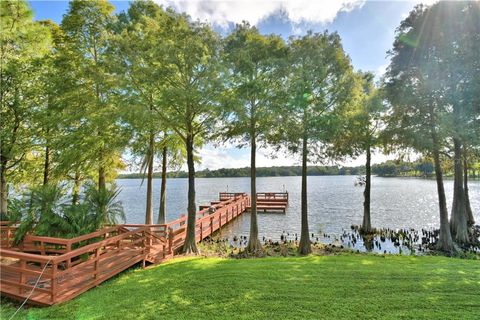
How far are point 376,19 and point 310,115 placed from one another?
19.2 feet

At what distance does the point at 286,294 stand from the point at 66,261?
5570 mm

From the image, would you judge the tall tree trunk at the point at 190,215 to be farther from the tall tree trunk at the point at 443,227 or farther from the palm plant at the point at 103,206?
the tall tree trunk at the point at 443,227

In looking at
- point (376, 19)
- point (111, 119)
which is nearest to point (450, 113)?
point (376, 19)

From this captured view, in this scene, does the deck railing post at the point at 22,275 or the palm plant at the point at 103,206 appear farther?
→ the palm plant at the point at 103,206

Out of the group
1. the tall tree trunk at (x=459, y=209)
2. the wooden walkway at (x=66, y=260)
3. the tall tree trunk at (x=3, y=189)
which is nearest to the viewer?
the wooden walkway at (x=66, y=260)

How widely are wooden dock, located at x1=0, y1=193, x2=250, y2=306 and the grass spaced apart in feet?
0.90

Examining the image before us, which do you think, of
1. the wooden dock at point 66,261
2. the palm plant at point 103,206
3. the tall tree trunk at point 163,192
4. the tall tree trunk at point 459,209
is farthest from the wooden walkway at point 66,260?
the tall tree trunk at point 459,209

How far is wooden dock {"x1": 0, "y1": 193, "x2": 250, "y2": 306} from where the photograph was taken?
195 inches

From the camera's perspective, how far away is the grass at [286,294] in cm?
432

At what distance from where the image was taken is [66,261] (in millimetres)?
6387

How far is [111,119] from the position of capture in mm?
9820

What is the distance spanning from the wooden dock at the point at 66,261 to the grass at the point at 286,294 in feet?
0.90

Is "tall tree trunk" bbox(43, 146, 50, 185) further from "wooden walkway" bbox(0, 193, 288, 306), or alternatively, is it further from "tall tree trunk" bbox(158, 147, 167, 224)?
A: "tall tree trunk" bbox(158, 147, 167, 224)

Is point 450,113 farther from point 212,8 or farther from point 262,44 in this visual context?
point 212,8
